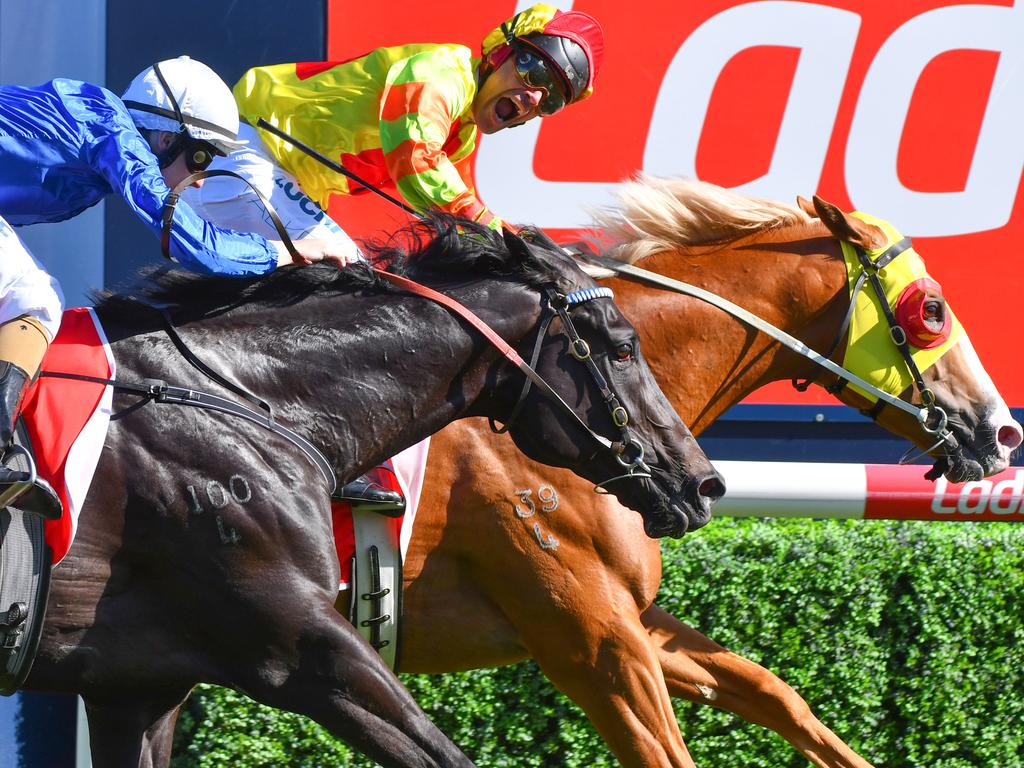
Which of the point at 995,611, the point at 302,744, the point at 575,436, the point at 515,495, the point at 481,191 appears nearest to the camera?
the point at 575,436

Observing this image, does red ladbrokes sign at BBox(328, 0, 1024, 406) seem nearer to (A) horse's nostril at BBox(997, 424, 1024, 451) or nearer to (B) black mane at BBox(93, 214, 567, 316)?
(A) horse's nostril at BBox(997, 424, 1024, 451)

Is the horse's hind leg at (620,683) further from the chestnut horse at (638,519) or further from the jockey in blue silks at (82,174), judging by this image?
the jockey in blue silks at (82,174)

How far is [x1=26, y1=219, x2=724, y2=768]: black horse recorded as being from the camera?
8.67 feet

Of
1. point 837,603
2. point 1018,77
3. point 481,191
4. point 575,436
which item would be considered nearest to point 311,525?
point 575,436

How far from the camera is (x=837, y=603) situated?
468cm

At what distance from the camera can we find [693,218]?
4004 millimetres

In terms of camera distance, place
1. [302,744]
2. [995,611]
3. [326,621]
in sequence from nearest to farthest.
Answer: [326,621]
[302,744]
[995,611]

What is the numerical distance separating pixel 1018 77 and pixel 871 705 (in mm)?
2548

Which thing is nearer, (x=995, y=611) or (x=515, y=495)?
(x=515, y=495)

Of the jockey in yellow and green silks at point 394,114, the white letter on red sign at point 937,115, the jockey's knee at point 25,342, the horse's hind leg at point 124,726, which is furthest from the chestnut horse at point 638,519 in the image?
the white letter on red sign at point 937,115

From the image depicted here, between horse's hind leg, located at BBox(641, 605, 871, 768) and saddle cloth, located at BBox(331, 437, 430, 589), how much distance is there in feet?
3.01

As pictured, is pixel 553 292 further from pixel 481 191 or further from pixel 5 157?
pixel 481 191

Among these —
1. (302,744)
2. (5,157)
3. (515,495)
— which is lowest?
(302,744)

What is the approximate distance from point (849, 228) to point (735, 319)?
419 millimetres
